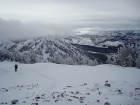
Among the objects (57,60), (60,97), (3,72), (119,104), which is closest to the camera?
(119,104)

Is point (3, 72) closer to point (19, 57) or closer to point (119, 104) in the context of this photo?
point (119, 104)

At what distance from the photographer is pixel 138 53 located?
49125 millimetres

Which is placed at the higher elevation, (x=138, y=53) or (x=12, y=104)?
(x=138, y=53)

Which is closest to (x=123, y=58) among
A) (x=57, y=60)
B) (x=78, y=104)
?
(x=78, y=104)

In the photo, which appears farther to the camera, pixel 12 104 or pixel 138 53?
pixel 138 53

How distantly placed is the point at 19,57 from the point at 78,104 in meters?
110

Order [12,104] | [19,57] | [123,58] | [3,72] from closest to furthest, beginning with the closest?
[12,104], [3,72], [123,58], [19,57]

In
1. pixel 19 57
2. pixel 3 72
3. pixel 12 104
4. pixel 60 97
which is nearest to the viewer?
pixel 12 104

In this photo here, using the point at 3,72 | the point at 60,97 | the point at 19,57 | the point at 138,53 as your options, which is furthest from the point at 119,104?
the point at 19,57

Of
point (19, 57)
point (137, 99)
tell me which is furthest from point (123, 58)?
point (19, 57)

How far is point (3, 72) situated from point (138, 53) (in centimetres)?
4558

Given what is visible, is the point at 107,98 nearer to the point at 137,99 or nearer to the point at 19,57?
the point at 137,99

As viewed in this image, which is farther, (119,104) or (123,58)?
(123,58)

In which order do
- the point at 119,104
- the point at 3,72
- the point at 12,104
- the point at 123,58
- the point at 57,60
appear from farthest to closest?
1. the point at 57,60
2. the point at 123,58
3. the point at 3,72
4. the point at 12,104
5. the point at 119,104
